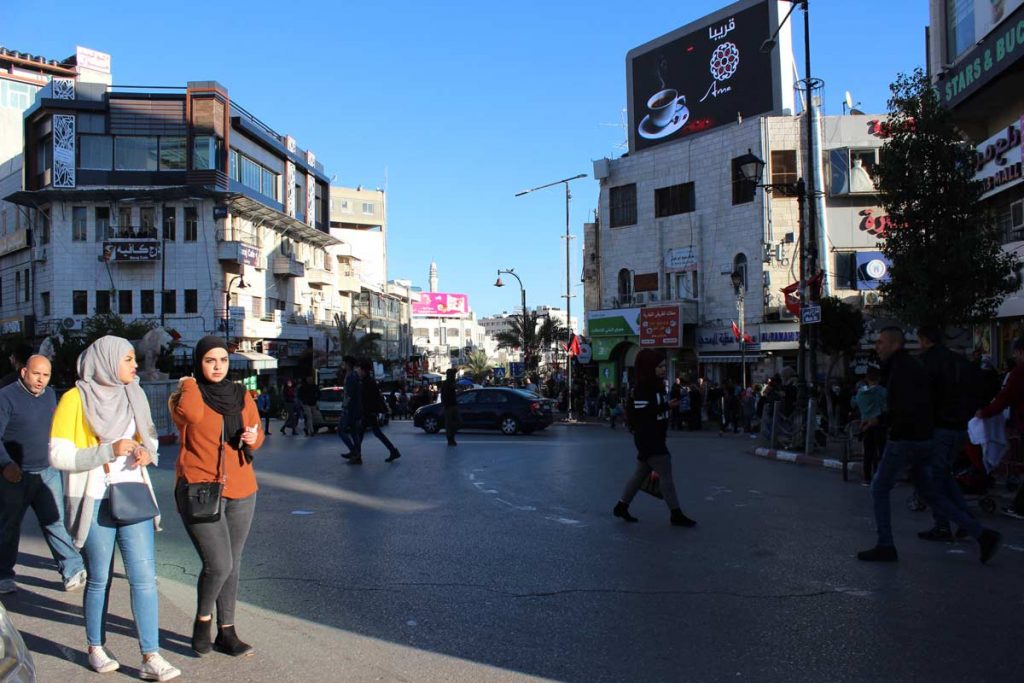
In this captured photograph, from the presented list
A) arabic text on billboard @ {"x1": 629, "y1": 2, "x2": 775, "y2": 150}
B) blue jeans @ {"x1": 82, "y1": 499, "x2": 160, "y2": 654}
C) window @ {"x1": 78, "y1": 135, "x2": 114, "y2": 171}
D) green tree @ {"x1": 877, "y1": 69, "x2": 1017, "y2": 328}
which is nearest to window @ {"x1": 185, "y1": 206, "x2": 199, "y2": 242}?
window @ {"x1": 78, "y1": 135, "x2": 114, "y2": 171}

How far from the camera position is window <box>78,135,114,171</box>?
48575mm

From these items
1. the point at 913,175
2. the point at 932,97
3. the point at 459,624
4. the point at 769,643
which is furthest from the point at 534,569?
the point at 932,97

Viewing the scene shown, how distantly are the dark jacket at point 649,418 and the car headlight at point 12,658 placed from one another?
612cm

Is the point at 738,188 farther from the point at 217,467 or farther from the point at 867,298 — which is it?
the point at 217,467

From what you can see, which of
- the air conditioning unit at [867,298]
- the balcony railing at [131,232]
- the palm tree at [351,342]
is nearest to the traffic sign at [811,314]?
the air conditioning unit at [867,298]

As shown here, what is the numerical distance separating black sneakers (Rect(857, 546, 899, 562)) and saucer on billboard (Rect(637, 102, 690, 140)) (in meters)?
36.0

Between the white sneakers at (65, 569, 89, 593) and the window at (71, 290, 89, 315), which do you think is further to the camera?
the window at (71, 290, 89, 315)

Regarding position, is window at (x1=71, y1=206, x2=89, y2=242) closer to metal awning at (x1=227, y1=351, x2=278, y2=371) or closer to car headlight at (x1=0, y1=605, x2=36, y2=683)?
metal awning at (x1=227, y1=351, x2=278, y2=371)

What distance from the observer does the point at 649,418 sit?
865 cm

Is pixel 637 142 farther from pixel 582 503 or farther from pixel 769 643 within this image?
pixel 769 643

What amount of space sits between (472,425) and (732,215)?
17.5 metres

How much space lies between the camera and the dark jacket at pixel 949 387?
7227 mm

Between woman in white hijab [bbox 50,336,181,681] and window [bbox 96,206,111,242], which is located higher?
window [bbox 96,206,111,242]

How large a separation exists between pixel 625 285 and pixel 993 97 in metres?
24.1
